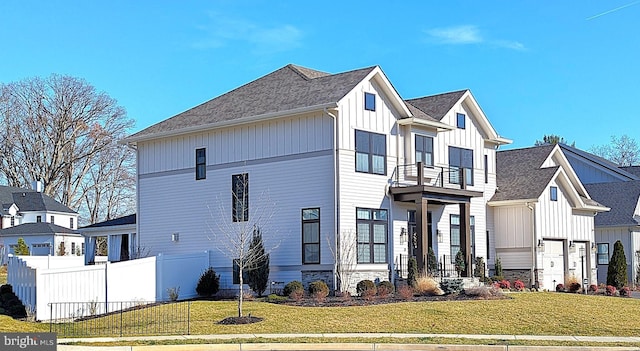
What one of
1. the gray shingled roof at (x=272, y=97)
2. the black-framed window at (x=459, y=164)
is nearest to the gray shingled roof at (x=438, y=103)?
the black-framed window at (x=459, y=164)

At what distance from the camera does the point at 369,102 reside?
3525cm

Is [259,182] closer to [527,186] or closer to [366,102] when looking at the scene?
[366,102]

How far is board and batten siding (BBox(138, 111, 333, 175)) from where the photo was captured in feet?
113

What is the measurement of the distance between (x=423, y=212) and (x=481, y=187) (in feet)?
26.4

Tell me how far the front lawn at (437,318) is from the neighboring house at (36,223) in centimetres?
4124

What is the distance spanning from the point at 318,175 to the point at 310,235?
244 cm

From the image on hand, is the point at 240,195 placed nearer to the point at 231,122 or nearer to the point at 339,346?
the point at 231,122

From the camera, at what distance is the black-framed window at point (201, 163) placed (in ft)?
125

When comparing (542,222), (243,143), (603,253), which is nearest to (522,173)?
(542,222)

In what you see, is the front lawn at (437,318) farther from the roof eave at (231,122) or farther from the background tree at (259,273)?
the roof eave at (231,122)

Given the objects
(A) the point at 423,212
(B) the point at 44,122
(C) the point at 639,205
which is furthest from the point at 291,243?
(B) the point at 44,122

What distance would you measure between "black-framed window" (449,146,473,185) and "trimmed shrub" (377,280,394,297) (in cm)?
759

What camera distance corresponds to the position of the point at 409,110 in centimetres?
3691

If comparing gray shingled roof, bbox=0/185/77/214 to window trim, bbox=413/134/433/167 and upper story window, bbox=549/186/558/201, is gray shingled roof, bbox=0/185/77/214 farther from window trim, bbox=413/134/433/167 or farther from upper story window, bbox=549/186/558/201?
upper story window, bbox=549/186/558/201
